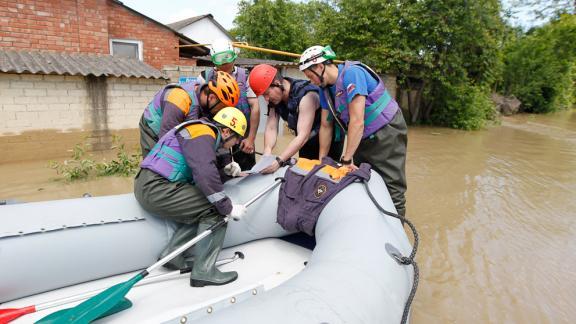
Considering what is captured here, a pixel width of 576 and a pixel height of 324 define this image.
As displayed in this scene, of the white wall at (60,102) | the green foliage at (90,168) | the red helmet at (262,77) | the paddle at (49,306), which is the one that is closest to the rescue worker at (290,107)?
the red helmet at (262,77)

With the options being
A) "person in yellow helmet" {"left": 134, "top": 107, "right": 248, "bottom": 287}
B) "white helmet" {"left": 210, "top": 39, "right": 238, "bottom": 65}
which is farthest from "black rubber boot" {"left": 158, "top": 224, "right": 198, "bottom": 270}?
"white helmet" {"left": 210, "top": 39, "right": 238, "bottom": 65}

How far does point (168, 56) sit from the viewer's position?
27.1 ft

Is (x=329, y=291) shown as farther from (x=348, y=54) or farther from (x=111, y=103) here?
(x=348, y=54)

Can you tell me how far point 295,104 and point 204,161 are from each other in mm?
1317

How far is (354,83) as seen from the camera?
8.10 ft

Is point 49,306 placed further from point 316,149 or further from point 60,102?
point 60,102

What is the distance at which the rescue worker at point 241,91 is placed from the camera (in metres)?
3.11

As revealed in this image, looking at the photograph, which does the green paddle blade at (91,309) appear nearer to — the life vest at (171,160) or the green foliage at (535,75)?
the life vest at (171,160)

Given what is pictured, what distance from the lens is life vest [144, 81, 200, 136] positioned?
2.62m

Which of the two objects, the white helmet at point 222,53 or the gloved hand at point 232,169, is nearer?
the gloved hand at point 232,169

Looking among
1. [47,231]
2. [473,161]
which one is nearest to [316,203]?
[47,231]

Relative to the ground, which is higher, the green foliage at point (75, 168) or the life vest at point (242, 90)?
the life vest at point (242, 90)

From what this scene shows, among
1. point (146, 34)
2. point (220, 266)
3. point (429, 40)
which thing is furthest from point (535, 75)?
point (220, 266)

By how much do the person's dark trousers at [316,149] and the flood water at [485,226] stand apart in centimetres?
121
